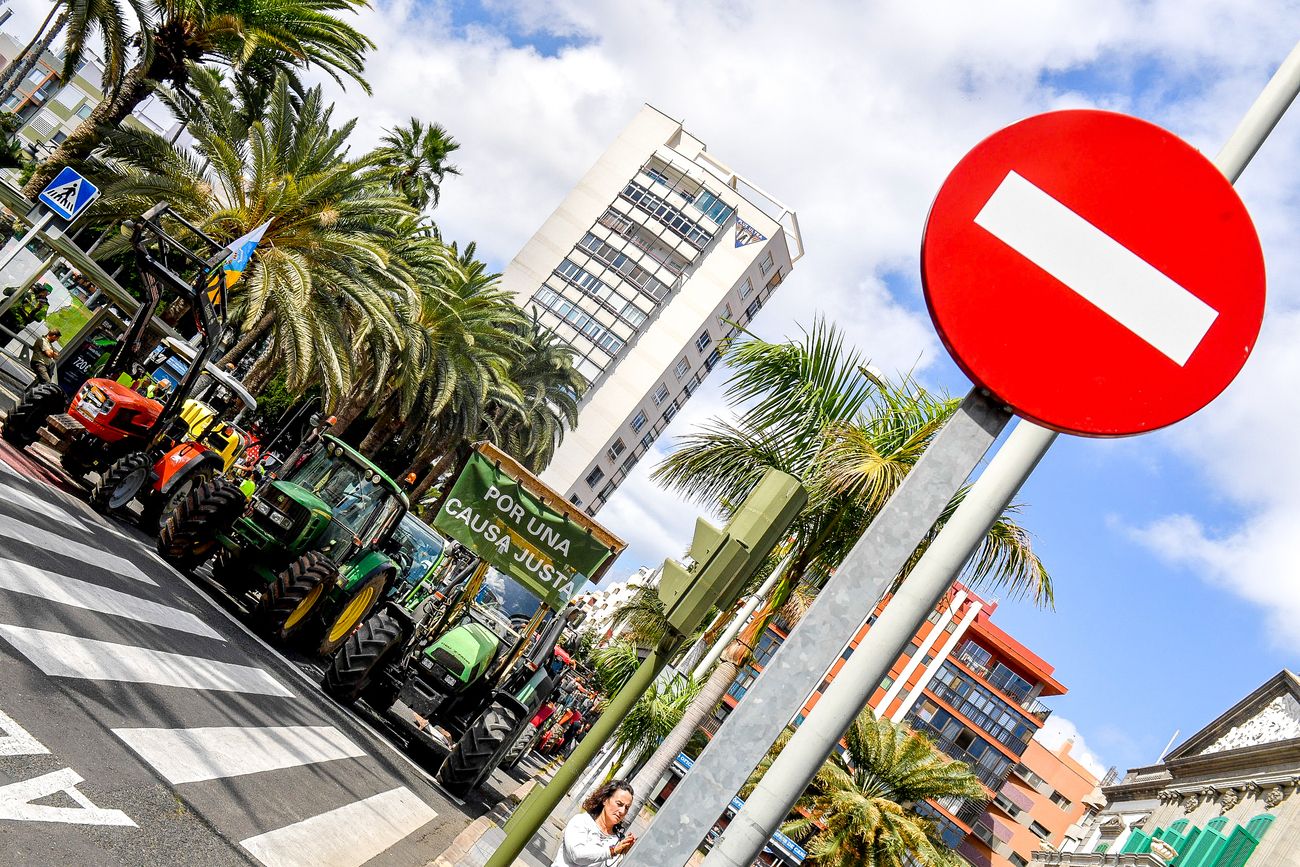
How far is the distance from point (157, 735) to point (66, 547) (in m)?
4.29

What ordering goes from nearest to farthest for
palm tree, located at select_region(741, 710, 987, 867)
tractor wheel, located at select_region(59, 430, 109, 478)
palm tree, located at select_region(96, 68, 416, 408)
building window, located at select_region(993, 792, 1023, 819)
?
1. tractor wheel, located at select_region(59, 430, 109, 478)
2. palm tree, located at select_region(96, 68, 416, 408)
3. palm tree, located at select_region(741, 710, 987, 867)
4. building window, located at select_region(993, 792, 1023, 819)

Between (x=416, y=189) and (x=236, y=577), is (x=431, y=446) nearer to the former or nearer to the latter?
(x=416, y=189)

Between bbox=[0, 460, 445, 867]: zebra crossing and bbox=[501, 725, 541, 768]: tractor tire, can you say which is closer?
bbox=[0, 460, 445, 867]: zebra crossing

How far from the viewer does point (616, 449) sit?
87312 millimetres

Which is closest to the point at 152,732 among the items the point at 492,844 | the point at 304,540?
the point at 492,844

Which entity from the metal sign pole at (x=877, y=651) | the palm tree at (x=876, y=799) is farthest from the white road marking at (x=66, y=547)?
the palm tree at (x=876, y=799)

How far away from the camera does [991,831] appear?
67.6m

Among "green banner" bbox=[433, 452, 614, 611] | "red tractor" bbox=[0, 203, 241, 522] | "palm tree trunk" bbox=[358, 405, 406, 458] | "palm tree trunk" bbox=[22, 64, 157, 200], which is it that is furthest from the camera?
"palm tree trunk" bbox=[358, 405, 406, 458]

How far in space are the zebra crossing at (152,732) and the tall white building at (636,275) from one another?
70412mm

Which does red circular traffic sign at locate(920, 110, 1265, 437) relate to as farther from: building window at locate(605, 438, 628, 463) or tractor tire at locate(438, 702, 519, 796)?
building window at locate(605, 438, 628, 463)

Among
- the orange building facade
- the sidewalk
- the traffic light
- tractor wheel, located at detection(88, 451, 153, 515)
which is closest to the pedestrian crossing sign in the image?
tractor wheel, located at detection(88, 451, 153, 515)

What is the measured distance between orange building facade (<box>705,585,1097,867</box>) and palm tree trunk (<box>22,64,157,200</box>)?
172 feet

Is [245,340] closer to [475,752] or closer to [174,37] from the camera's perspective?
[174,37]

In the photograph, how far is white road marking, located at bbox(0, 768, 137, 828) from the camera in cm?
534
